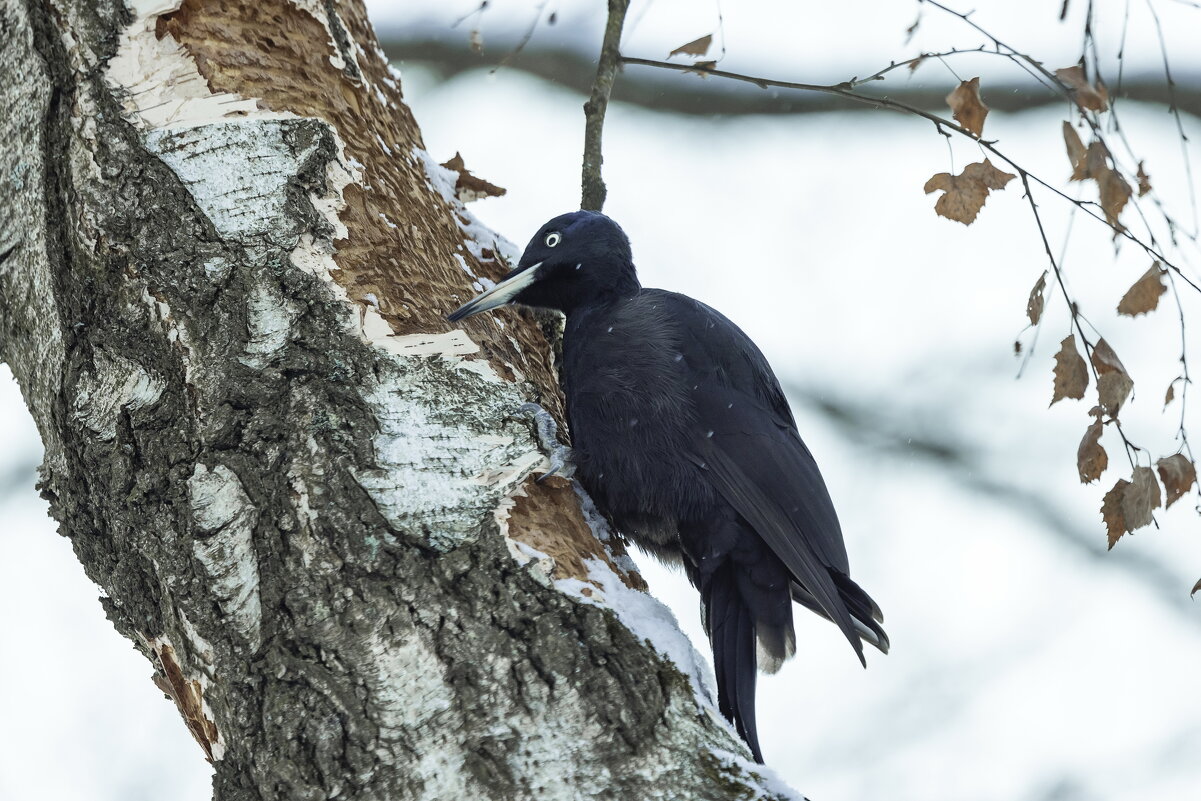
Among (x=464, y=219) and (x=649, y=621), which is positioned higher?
(x=464, y=219)

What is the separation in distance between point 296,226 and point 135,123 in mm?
389

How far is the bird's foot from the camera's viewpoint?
85.7 inches

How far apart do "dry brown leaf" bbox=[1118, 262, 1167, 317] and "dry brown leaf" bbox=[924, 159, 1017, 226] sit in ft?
1.22

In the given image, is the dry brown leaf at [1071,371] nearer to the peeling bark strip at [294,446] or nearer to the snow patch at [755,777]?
the peeling bark strip at [294,446]

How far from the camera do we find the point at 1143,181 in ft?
8.14

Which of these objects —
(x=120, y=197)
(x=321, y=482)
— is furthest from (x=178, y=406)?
(x=120, y=197)

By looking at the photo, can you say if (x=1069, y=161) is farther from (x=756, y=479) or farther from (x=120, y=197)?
(x=120, y=197)

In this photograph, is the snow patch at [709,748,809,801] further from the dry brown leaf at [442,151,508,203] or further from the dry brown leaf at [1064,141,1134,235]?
the dry brown leaf at [442,151,508,203]

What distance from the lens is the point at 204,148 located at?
219 cm

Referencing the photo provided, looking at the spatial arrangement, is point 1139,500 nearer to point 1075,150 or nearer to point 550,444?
point 1075,150

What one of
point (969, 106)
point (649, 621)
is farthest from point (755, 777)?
point (969, 106)

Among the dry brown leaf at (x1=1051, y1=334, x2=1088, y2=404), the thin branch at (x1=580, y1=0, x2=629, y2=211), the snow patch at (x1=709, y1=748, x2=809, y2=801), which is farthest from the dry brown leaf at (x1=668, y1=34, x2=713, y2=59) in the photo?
the snow patch at (x1=709, y1=748, x2=809, y2=801)

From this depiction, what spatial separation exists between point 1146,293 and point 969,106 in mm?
577

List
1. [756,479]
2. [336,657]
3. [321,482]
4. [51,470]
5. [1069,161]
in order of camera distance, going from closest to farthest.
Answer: [336,657] → [321,482] → [51,470] → [1069,161] → [756,479]
